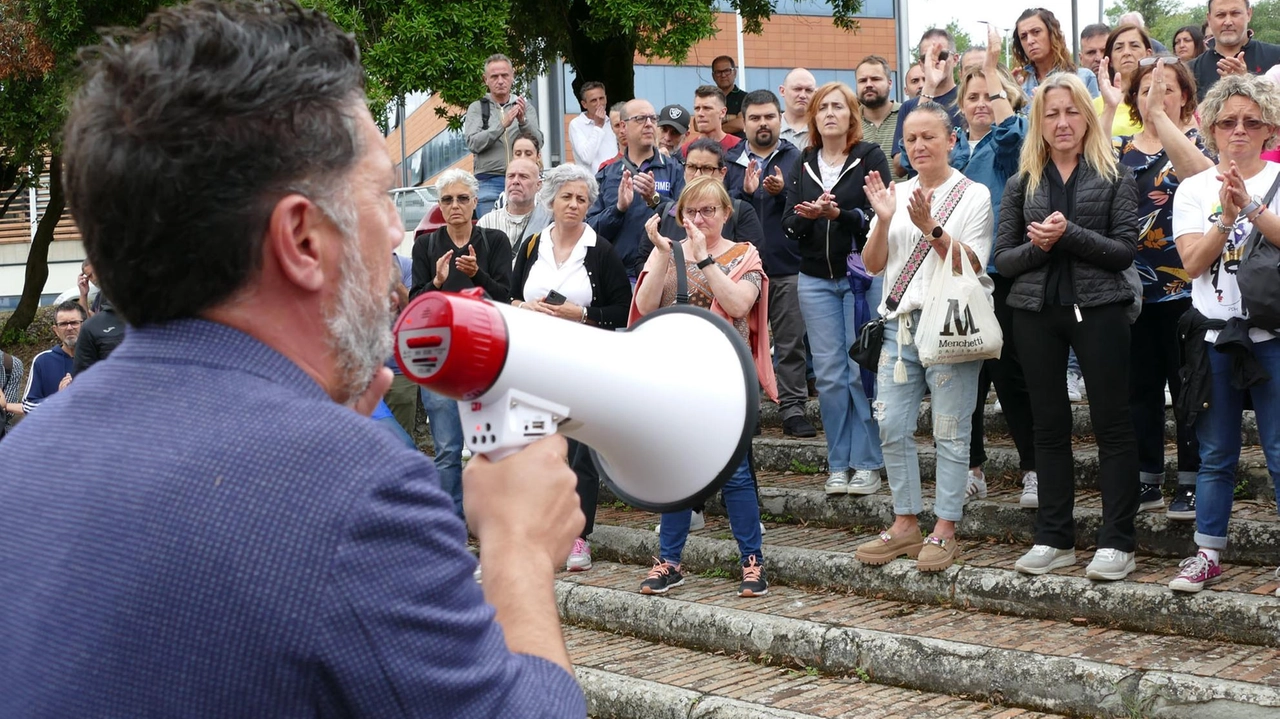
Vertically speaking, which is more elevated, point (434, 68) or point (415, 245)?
point (434, 68)

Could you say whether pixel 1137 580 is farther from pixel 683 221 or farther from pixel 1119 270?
pixel 683 221

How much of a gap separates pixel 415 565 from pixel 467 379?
19.9 inches

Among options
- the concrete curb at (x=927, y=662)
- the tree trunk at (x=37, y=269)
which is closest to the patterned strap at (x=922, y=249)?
the concrete curb at (x=927, y=662)

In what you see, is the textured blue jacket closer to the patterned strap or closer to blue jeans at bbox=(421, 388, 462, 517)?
the patterned strap

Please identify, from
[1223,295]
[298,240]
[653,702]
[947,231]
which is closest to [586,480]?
[653,702]

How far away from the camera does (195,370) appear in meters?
1.37

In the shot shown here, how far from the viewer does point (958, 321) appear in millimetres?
5906

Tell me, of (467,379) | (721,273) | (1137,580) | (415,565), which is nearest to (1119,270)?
(1137,580)

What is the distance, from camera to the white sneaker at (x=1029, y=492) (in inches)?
256

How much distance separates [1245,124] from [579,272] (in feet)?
11.4

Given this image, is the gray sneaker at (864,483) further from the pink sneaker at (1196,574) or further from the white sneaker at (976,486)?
the pink sneaker at (1196,574)

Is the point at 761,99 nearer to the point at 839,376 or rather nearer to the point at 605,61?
the point at 839,376

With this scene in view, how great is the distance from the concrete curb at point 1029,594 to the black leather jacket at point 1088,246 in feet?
4.12

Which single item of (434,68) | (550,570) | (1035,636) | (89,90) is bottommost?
(1035,636)
